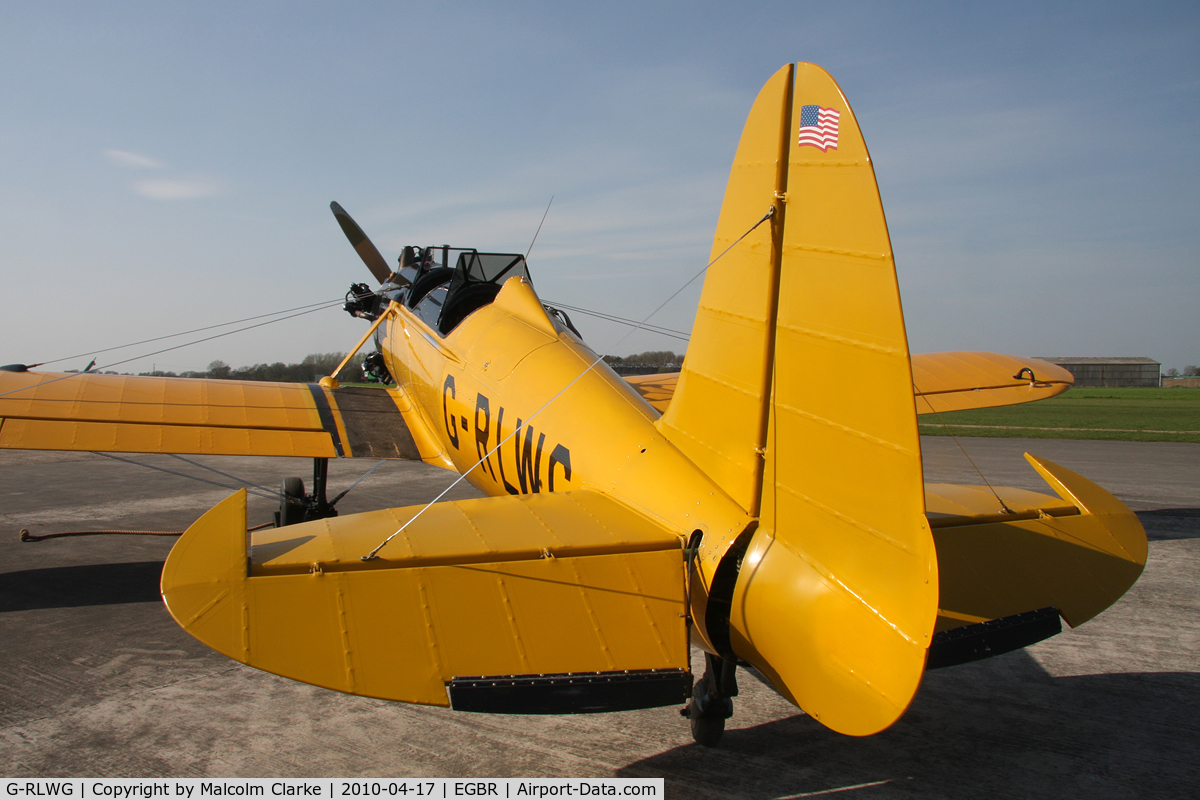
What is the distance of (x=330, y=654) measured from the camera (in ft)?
8.04

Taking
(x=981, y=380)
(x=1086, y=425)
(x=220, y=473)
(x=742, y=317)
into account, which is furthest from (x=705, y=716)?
(x=1086, y=425)

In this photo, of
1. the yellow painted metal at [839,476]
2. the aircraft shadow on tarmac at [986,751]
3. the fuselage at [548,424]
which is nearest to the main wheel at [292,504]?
the fuselage at [548,424]

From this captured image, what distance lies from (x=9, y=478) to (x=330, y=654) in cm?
1482

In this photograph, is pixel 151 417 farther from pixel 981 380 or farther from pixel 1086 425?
pixel 1086 425

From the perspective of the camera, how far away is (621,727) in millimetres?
4199

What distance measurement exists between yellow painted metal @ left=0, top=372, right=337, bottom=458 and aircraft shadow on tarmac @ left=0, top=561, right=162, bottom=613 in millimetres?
1370

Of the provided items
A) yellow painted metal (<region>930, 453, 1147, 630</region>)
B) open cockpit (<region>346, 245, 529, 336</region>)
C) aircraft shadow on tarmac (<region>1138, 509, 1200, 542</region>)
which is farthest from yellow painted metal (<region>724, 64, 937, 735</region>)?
aircraft shadow on tarmac (<region>1138, 509, 1200, 542</region>)

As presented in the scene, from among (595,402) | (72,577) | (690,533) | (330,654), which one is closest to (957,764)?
(690,533)

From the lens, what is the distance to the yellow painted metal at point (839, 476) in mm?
2303

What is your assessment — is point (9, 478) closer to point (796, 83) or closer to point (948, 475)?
point (796, 83)

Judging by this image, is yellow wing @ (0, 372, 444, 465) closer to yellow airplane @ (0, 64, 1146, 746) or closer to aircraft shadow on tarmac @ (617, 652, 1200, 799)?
yellow airplane @ (0, 64, 1146, 746)

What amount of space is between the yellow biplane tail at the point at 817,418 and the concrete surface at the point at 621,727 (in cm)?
141

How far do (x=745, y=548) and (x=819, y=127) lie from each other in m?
1.70

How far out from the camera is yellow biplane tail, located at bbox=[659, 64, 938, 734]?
233 centimetres
